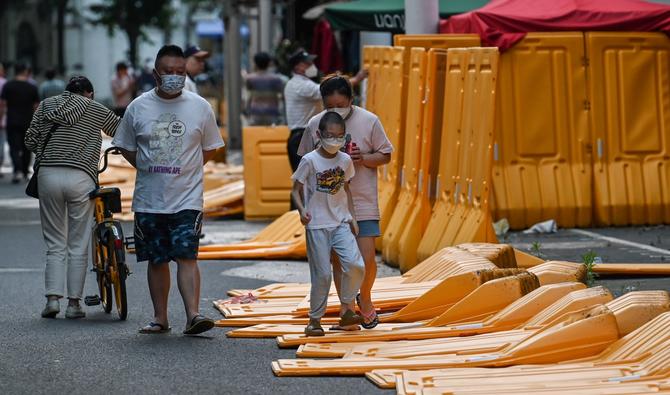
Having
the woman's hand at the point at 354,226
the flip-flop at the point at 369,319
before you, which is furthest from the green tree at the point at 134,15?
the woman's hand at the point at 354,226

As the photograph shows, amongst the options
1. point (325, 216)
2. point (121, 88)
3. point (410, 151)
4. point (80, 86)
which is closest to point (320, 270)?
point (325, 216)

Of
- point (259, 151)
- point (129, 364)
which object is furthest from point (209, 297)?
point (259, 151)

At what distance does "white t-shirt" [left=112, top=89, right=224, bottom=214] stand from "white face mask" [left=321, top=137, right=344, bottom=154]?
884 mm

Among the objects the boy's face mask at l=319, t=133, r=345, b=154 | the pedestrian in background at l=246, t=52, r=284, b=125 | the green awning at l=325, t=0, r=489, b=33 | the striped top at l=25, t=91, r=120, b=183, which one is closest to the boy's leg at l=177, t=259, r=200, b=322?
the boy's face mask at l=319, t=133, r=345, b=154

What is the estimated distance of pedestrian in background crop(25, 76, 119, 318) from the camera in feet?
38.1

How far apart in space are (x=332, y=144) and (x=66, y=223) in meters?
2.85

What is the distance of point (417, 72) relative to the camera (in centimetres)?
1473

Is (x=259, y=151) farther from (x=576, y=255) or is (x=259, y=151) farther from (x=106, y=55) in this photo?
(x=106, y=55)

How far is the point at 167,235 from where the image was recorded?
10344 millimetres

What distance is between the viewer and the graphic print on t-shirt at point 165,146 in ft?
33.8

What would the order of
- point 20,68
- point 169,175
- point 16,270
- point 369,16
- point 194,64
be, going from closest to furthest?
point 169,175 < point 16,270 < point 194,64 < point 369,16 < point 20,68

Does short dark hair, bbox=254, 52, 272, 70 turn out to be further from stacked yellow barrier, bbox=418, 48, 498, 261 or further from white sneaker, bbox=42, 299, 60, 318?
white sneaker, bbox=42, 299, 60, 318

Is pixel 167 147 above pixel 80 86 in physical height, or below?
below

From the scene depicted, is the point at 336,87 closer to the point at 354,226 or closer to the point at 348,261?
the point at 354,226
